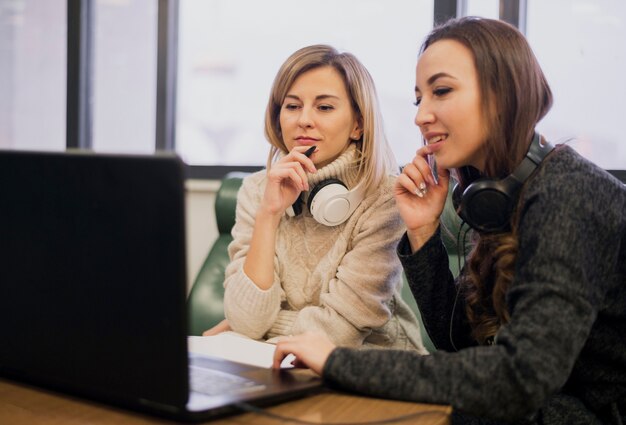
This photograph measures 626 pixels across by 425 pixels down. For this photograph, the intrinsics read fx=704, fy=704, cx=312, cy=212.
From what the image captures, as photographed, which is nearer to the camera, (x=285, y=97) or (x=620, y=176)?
(x=285, y=97)

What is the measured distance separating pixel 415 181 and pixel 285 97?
51cm

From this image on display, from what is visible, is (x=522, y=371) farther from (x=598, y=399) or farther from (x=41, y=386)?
(x=41, y=386)

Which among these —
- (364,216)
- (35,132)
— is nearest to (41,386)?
(364,216)

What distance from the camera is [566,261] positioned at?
2.86 ft

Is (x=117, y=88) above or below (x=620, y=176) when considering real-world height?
above

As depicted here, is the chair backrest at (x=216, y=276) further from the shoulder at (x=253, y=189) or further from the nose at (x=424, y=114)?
the nose at (x=424, y=114)

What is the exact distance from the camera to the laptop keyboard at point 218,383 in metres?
0.81

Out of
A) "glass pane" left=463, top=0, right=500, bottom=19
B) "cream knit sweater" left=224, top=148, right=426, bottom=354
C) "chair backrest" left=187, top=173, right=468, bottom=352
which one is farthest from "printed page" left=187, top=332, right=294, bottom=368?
"glass pane" left=463, top=0, right=500, bottom=19

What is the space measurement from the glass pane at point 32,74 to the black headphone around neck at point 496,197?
276 cm

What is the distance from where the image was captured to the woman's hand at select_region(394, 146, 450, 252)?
1.24 meters

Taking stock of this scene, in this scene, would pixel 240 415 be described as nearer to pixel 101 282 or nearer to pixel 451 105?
pixel 101 282

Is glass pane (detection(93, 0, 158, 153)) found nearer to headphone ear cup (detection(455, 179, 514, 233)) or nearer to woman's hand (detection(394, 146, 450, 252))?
woman's hand (detection(394, 146, 450, 252))

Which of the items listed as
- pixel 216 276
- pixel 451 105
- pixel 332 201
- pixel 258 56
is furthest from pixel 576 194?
pixel 258 56

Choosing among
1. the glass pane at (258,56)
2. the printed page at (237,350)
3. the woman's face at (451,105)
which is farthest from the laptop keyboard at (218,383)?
the glass pane at (258,56)
